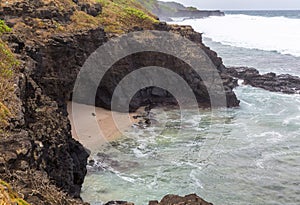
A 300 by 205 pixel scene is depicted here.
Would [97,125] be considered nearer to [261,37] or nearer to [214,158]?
[214,158]

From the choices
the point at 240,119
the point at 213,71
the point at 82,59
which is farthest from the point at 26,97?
the point at 213,71

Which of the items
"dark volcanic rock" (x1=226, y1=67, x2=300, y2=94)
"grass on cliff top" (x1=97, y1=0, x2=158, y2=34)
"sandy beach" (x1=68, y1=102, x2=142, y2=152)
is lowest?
"sandy beach" (x1=68, y1=102, x2=142, y2=152)

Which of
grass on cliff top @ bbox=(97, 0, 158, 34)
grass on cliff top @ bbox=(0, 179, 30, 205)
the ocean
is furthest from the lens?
grass on cliff top @ bbox=(97, 0, 158, 34)

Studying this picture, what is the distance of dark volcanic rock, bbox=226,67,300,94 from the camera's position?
3469 centimetres

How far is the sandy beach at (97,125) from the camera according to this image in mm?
21916

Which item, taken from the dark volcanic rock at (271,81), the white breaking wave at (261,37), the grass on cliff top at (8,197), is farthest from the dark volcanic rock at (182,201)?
the white breaking wave at (261,37)

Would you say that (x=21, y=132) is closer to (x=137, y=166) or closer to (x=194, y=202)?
(x=194, y=202)

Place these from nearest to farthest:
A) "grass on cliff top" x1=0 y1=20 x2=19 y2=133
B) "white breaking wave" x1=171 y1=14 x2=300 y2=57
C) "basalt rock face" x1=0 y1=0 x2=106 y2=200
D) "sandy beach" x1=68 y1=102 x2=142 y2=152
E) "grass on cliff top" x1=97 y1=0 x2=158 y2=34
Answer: "basalt rock face" x1=0 y1=0 x2=106 y2=200
"grass on cliff top" x1=0 y1=20 x2=19 y2=133
"sandy beach" x1=68 y1=102 x2=142 y2=152
"grass on cliff top" x1=97 y1=0 x2=158 y2=34
"white breaking wave" x1=171 y1=14 x2=300 y2=57

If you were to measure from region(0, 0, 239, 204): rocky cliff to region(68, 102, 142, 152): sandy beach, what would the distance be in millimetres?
1209

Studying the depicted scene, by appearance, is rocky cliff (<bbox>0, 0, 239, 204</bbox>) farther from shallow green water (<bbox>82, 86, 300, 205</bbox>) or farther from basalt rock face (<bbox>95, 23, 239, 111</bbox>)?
shallow green water (<bbox>82, 86, 300, 205</bbox>)

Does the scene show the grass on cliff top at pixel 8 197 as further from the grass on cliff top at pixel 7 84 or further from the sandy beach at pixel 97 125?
the sandy beach at pixel 97 125

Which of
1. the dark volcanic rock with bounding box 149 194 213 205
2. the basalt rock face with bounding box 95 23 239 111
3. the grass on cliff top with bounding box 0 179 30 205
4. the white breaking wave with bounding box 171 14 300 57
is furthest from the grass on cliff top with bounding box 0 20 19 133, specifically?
the white breaking wave with bounding box 171 14 300 57

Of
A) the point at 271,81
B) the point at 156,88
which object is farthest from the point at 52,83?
the point at 271,81

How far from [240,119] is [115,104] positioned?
8.77m
